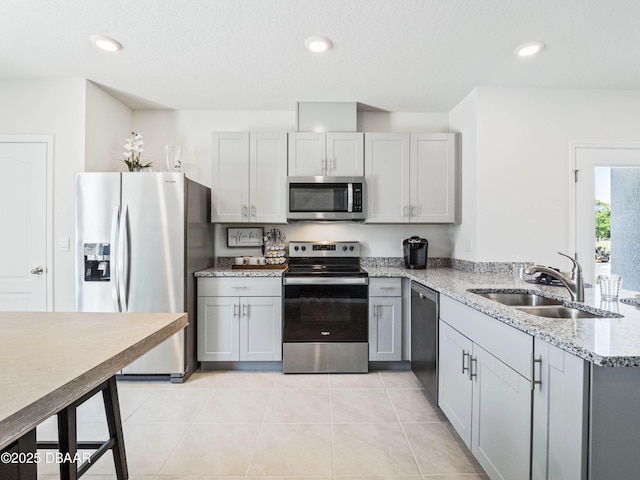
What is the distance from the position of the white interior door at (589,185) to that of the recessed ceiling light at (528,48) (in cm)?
108

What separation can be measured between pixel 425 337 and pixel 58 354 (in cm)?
220

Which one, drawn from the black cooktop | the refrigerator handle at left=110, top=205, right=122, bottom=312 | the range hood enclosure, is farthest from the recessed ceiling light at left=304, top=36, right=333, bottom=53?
the refrigerator handle at left=110, top=205, right=122, bottom=312

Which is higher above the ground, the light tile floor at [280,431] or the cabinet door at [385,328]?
the cabinet door at [385,328]

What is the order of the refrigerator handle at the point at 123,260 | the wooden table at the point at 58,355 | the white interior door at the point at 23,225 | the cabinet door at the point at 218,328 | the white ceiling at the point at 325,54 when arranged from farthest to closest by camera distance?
the cabinet door at the point at 218,328
the white interior door at the point at 23,225
the refrigerator handle at the point at 123,260
the white ceiling at the point at 325,54
the wooden table at the point at 58,355

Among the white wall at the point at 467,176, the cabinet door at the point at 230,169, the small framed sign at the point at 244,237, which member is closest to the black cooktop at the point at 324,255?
the small framed sign at the point at 244,237

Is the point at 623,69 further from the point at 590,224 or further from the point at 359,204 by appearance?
the point at 359,204

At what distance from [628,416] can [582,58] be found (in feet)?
8.24

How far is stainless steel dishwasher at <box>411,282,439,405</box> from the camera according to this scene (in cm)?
223

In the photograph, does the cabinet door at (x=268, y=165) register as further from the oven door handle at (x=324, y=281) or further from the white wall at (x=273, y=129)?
the oven door handle at (x=324, y=281)

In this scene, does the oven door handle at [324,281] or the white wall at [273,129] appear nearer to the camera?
the oven door handle at [324,281]

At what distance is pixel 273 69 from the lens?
256 cm

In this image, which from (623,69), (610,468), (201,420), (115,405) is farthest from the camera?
(623,69)

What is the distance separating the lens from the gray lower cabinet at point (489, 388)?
1277 mm

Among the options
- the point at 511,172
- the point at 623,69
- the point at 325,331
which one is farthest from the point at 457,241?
the point at 623,69
